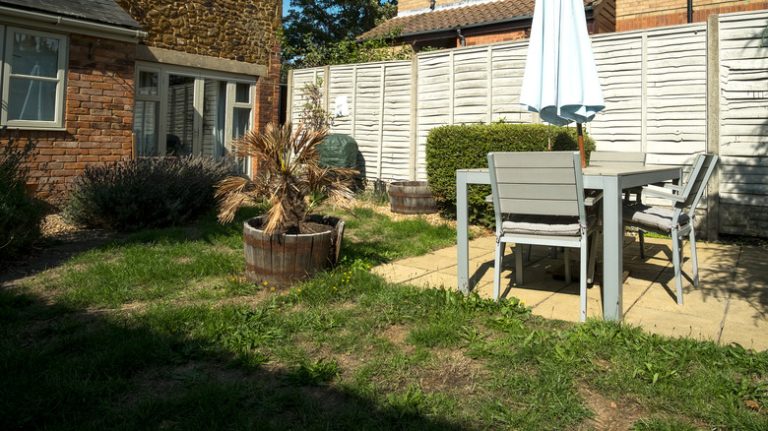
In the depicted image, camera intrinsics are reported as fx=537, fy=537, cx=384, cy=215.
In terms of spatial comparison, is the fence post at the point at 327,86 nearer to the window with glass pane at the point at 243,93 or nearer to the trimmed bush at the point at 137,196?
the window with glass pane at the point at 243,93

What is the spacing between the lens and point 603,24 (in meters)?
13.1

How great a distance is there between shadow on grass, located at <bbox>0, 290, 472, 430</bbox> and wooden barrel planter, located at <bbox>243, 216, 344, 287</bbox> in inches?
38.3

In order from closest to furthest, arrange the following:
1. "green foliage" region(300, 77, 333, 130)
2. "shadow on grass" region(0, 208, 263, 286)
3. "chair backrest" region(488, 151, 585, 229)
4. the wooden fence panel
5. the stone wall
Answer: "chair backrest" region(488, 151, 585, 229)
"shadow on grass" region(0, 208, 263, 286)
the wooden fence panel
the stone wall
"green foliage" region(300, 77, 333, 130)

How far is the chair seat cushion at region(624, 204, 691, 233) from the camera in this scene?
4.05 metres

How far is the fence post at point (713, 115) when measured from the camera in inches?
259

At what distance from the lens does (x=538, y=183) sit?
12.0ft

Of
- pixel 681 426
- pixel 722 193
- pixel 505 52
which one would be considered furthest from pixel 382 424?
pixel 505 52

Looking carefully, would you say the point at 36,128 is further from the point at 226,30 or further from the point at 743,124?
the point at 743,124

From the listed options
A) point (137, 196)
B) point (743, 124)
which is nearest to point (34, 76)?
point (137, 196)

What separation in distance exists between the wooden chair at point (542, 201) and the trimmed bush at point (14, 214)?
4226mm

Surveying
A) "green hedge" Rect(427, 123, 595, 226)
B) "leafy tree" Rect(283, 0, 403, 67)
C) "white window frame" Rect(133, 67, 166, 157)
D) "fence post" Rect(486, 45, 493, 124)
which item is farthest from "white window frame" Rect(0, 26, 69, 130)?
"leafy tree" Rect(283, 0, 403, 67)

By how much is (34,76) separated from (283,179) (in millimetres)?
6019

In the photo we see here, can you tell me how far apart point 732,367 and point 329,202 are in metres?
2.97

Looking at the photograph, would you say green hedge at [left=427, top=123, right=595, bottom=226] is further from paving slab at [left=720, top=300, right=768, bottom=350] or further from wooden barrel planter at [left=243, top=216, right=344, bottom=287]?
paving slab at [left=720, top=300, right=768, bottom=350]
